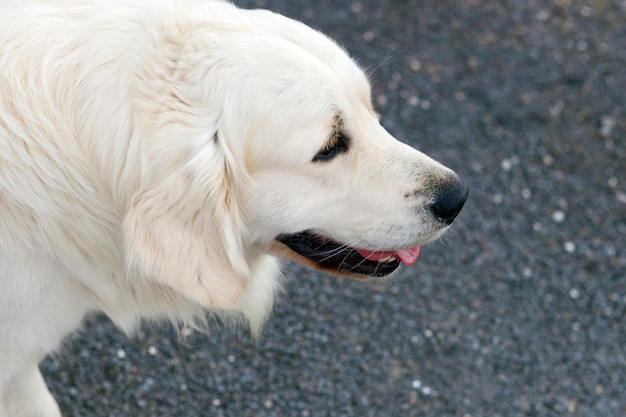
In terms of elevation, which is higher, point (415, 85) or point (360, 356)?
point (415, 85)

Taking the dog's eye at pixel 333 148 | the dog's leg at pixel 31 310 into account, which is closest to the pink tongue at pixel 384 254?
the dog's eye at pixel 333 148

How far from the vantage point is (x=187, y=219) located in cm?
203

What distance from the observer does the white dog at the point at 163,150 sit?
78.0 inches

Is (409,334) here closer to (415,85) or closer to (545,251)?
(545,251)

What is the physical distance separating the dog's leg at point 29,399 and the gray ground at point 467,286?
1.05 ft

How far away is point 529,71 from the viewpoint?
15.2 ft

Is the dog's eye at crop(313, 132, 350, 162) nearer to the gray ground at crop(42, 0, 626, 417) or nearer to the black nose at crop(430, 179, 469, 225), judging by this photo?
the black nose at crop(430, 179, 469, 225)

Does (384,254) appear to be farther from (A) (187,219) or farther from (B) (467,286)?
(B) (467,286)

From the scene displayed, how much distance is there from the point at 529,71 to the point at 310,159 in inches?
118

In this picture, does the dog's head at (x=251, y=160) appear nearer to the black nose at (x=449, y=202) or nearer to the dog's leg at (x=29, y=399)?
the black nose at (x=449, y=202)

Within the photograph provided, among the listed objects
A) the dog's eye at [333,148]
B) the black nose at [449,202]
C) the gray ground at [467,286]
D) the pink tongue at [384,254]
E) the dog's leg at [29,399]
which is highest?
the dog's eye at [333,148]

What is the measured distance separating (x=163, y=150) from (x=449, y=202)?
36.8 inches

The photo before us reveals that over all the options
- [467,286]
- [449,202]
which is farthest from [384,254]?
[467,286]

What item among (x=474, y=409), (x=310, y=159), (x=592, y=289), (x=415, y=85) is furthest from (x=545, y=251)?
(x=310, y=159)
